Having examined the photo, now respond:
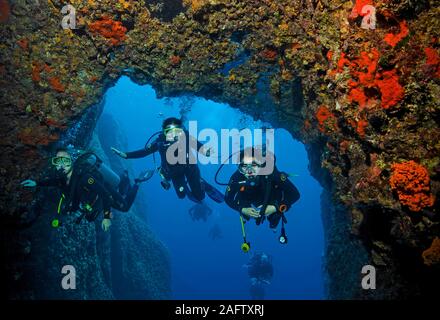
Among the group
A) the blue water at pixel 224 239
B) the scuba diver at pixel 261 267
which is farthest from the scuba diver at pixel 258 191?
the blue water at pixel 224 239

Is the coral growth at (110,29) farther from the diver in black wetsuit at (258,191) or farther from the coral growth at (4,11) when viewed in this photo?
the diver in black wetsuit at (258,191)

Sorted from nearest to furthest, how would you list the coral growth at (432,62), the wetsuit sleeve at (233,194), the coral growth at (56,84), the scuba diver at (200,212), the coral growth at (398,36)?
the coral growth at (432,62) < the coral growth at (398,36) < the coral growth at (56,84) < the wetsuit sleeve at (233,194) < the scuba diver at (200,212)

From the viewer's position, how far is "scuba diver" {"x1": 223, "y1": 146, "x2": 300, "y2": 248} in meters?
5.29

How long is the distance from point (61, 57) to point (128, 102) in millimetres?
91470

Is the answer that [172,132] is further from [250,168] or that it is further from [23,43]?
[23,43]

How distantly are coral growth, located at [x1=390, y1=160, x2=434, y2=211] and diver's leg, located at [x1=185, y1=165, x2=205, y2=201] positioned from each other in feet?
15.4

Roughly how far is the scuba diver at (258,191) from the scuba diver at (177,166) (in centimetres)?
98

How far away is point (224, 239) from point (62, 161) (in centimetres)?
5335

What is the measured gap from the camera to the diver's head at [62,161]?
582 centimetres

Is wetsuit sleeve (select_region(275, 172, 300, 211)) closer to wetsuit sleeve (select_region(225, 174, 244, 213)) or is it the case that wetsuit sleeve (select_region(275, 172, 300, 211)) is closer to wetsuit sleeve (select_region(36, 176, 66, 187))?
wetsuit sleeve (select_region(225, 174, 244, 213))

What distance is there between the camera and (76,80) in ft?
16.5

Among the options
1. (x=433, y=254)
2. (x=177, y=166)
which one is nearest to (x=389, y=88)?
(x=433, y=254)

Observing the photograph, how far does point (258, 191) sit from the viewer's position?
5832 mm
